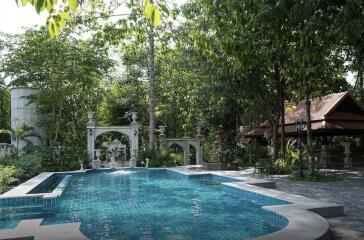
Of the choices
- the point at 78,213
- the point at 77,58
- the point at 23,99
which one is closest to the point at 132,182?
the point at 78,213

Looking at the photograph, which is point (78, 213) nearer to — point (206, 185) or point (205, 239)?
point (205, 239)

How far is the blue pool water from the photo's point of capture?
7.21 metres

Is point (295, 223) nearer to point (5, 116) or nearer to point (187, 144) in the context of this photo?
point (187, 144)

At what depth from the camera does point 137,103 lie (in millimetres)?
30547

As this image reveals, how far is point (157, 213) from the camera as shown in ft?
29.8

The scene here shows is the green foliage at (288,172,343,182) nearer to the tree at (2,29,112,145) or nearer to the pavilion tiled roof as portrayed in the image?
the pavilion tiled roof

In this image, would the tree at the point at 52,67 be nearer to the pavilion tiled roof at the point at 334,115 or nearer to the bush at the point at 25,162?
the bush at the point at 25,162

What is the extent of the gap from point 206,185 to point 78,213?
6279mm

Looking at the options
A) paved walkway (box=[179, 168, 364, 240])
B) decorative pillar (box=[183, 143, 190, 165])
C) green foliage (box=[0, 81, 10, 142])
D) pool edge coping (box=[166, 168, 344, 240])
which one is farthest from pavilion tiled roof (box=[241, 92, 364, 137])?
green foliage (box=[0, 81, 10, 142])

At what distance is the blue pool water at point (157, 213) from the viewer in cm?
721

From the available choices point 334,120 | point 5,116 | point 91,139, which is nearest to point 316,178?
point 334,120

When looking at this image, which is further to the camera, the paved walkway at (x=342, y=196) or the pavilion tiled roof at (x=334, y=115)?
the pavilion tiled roof at (x=334, y=115)

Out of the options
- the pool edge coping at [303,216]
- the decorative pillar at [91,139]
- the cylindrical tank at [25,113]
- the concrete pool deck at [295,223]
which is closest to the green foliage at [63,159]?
the decorative pillar at [91,139]

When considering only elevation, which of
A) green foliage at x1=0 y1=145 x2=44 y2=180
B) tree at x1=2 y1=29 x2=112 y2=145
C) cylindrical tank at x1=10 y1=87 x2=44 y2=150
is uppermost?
tree at x1=2 y1=29 x2=112 y2=145
